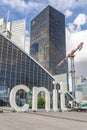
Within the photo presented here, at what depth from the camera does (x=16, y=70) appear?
223 ft

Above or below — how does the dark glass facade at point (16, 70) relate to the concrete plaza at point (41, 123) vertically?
above

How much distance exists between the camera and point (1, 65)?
65.2 metres

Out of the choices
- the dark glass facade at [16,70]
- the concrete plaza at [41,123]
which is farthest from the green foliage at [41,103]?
the concrete plaza at [41,123]

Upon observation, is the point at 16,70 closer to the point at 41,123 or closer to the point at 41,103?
the point at 41,103

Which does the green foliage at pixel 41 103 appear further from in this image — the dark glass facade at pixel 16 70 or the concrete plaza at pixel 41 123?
Answer: the concrete plaza at pixel 41 123

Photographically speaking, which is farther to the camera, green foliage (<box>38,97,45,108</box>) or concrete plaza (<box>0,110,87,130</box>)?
green foliage (<box>38,97,45,108</box>)

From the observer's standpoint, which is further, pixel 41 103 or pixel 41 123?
pixel 41 103

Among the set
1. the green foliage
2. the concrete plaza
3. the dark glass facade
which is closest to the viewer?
the concrete plaza

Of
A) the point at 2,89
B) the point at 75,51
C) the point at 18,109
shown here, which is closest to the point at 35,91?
the point at 18,109

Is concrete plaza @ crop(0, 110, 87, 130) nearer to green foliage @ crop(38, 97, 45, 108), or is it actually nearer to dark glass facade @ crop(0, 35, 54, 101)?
dark glass facade @ crop(0, 35, 54, 101)

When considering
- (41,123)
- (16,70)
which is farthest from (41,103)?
(41,123)

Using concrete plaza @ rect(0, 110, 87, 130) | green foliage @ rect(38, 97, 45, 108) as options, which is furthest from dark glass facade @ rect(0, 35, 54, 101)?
concrete plaza @ rect(0, 110, 87, 130)

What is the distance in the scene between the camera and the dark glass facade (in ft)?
211

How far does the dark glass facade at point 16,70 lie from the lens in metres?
64.4
